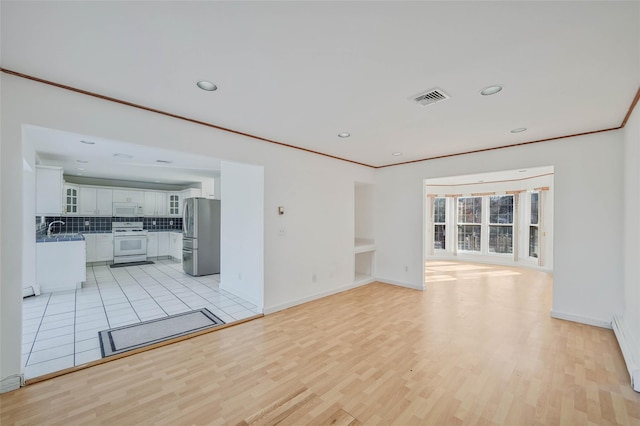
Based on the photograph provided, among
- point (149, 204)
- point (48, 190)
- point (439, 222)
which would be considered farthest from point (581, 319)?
point (149, 204)

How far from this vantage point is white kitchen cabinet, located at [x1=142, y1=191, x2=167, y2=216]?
26.9 ft

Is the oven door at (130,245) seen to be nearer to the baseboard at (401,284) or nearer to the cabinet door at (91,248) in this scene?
the cabinet door at (91,248)

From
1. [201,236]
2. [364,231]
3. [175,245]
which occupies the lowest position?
[175,245]

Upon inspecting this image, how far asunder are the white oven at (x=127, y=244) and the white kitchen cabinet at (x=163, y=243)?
0.45 metres

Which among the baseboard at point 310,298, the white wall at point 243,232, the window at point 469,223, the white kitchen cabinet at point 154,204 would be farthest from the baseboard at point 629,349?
the white kitchen cabinet at point 154,204

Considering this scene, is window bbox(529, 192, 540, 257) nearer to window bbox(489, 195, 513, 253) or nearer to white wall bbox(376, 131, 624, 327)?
window bbox(489, 195, 513, 253)

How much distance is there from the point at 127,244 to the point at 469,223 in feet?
34.5

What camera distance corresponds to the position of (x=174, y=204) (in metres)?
8.70

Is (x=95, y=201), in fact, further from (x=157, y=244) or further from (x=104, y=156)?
(x=104, y=156)

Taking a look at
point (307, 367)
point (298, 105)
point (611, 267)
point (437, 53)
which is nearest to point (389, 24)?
point (437, 53)

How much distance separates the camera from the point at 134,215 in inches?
314

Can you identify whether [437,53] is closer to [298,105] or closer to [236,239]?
[298,105]

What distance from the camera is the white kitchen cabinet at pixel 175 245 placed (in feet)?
25.4

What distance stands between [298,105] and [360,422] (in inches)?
106
